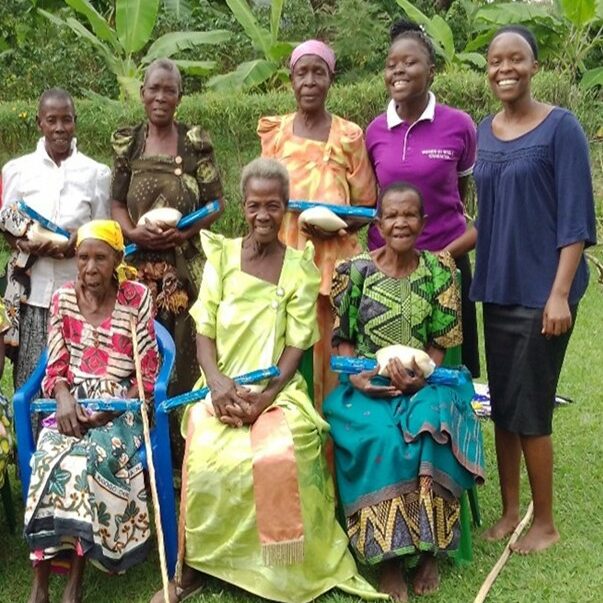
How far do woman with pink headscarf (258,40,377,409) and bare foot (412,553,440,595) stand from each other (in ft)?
3.72

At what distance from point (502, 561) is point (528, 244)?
1.30 meters

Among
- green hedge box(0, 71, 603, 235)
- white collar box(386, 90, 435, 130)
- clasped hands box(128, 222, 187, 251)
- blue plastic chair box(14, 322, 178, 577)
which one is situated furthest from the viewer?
green hedge box(0, 71, 603, 235)

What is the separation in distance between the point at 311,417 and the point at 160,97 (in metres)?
1.69

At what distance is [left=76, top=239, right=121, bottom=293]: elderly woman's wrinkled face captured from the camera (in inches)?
148

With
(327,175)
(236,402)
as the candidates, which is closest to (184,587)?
(236,402)

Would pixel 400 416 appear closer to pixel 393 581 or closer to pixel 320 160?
pixel 393 581

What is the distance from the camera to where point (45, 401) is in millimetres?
3736

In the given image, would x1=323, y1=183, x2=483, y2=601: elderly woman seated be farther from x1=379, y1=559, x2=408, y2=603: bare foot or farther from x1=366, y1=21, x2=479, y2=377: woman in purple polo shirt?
x1=366, y1=21, x2=479, y2=377: woman in purple polo shirt

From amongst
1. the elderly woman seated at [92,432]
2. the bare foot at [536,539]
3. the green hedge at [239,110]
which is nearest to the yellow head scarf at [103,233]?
the elderly woman seated at [92,432]

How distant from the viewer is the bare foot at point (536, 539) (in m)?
3.93

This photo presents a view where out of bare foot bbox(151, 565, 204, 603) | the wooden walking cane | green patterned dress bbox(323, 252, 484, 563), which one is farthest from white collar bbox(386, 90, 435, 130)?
bare foot bbox(151, 565, 204, 603)

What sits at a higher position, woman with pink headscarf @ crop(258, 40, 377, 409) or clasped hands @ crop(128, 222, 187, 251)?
woman with pink headscarf @ crop(258, 40, 377, 409)

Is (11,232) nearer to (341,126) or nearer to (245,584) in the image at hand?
(341,126)

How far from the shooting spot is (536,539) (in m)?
3.97
